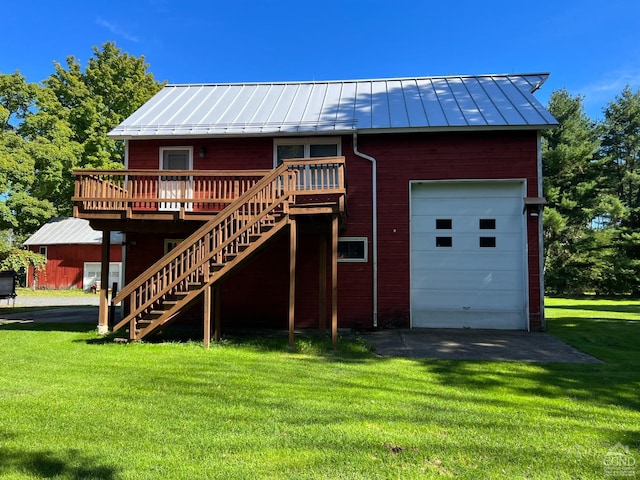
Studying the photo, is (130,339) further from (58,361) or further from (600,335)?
(600,335)

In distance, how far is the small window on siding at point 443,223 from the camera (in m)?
10.0

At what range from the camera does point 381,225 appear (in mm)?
9977

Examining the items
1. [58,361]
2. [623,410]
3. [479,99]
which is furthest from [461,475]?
[479,99]

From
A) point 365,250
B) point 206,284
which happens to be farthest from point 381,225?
point 206,284

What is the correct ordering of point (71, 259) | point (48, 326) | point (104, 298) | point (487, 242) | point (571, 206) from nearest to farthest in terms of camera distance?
point (104, 298)
point (48, 326)
point (487, 242)
point (71, 259)
point (571, 206)

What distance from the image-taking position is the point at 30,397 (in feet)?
14.1

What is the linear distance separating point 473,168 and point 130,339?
8.75m

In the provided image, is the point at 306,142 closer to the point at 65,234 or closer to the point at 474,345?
the point at 474,345

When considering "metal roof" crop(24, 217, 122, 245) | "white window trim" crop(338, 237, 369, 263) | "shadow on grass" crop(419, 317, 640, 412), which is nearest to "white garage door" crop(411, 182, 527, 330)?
"white window trim" crop(338, 237, 369, 263)

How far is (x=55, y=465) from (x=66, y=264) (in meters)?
27.4

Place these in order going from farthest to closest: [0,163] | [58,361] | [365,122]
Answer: [0,163], [365,122], [58,361]

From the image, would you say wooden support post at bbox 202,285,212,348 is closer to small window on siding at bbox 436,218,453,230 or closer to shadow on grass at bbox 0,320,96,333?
shadow on grass at bbox 0,320,96,333

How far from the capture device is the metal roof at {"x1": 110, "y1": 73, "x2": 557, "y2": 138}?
32.5ft

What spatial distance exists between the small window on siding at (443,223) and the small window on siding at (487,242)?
0.87 meters
